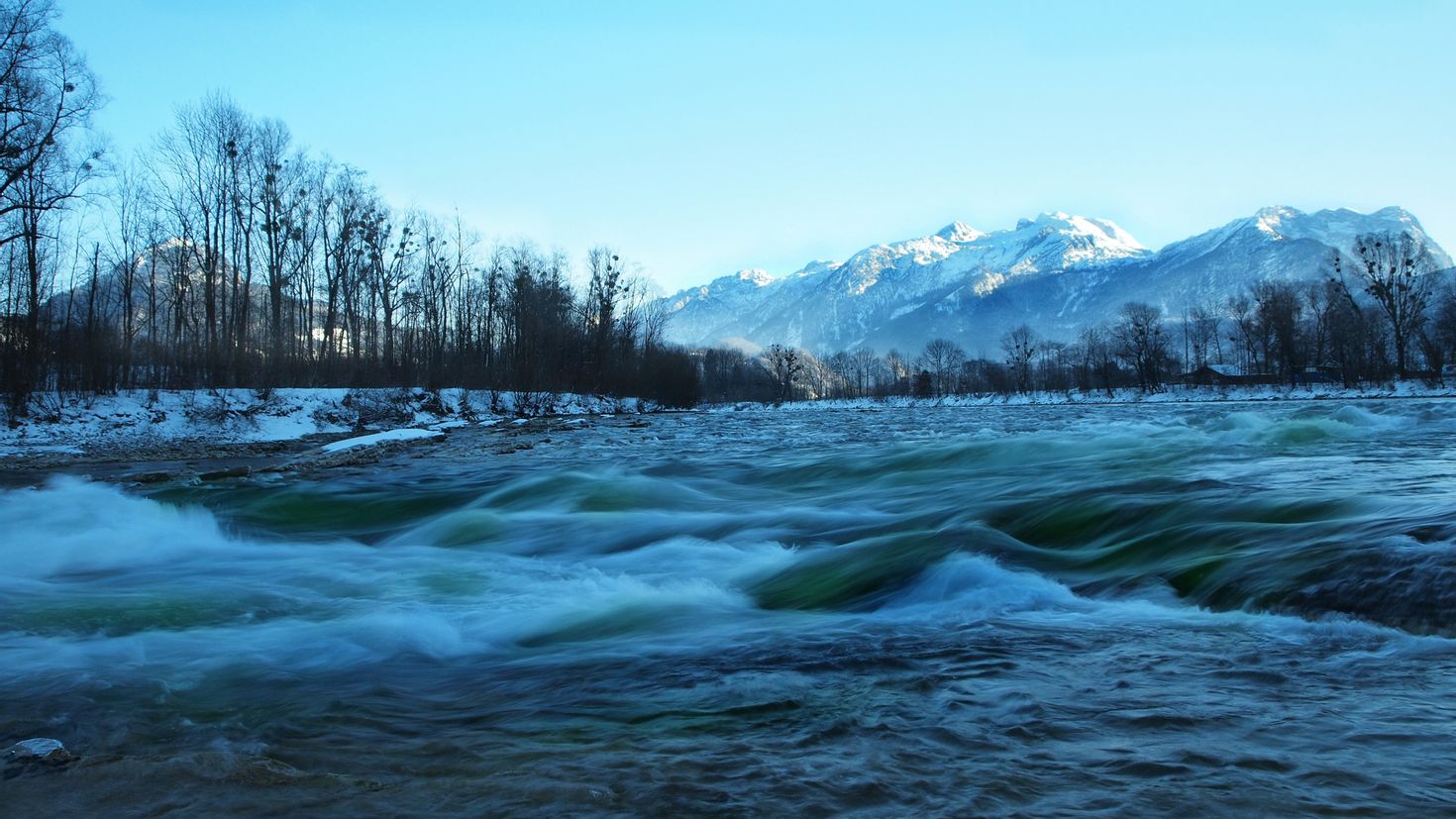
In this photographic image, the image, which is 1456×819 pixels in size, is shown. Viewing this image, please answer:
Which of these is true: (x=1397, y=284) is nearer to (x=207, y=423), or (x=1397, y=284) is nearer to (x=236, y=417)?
(x=236, y=417)

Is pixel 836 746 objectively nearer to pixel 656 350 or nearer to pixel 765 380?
pixel 656 350

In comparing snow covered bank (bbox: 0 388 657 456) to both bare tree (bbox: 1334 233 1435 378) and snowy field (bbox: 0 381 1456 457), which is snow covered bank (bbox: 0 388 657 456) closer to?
snowy field (bbox: 0 381 1456 457)

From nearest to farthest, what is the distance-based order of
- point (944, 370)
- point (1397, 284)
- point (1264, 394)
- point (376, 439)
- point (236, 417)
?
1. point (376, 439)
2. point (236, 417)
3. point (1264, 394)
4. point (1397, 284)
5. point (944, 370)

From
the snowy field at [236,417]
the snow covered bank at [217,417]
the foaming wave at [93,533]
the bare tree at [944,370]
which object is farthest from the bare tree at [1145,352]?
the foaming wave at [93,533]

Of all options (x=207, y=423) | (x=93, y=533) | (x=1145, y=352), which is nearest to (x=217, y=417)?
(x=207, y=423)

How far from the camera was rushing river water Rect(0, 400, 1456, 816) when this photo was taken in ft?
8.63

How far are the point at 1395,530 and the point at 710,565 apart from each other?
16.5 feet

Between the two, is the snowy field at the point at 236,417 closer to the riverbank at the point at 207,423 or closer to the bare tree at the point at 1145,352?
the riverbank at the point at 207,423

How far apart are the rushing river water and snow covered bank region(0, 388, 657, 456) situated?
1766 cm

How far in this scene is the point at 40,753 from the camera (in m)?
2.96

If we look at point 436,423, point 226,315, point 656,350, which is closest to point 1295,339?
point 656,350

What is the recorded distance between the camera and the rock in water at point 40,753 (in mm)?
2918

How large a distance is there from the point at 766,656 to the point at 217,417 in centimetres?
3162

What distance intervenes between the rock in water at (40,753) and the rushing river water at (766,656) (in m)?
0.12
